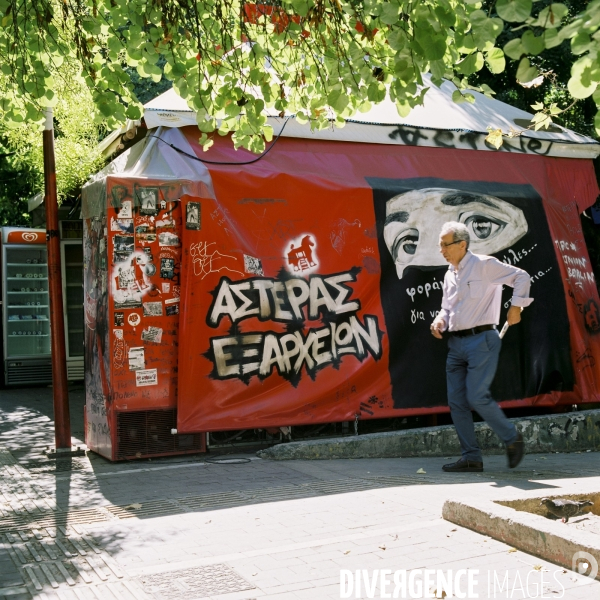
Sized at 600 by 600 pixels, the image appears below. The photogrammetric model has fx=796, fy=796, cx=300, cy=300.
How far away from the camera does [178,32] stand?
5750mm

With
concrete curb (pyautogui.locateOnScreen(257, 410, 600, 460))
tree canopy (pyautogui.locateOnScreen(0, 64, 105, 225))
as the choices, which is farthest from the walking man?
tree canopy (pyautogui.locateOnScreen(0, 64, 105, 225))

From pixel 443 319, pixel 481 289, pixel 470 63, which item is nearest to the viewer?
pixel 470 63

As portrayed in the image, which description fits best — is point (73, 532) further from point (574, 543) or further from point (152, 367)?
point (574, 543)

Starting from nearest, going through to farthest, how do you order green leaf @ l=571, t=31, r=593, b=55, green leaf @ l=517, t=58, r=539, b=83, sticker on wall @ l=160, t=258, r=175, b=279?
green leaf @ l=571, t=31, r=593, b=55
green leaf @ l=517, t=58, r=539, b=83
sticker on wall @ l=160, t=258, r=175, b=279

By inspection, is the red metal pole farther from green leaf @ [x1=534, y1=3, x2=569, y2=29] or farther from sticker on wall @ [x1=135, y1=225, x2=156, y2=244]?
green leaf @ [x1=534, y1=3, x2=569, y2=29]

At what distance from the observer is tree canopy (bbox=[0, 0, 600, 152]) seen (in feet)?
14.8

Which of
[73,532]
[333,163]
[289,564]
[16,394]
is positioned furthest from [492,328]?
[16,394]

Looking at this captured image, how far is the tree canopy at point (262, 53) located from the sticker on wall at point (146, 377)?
2339 millimetres

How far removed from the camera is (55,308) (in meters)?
7.49

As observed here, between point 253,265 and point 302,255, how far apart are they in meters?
0.53

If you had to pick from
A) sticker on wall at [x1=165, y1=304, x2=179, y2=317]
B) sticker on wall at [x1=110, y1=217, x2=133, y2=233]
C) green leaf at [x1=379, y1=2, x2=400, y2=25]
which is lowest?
sticker on wall at [x1=165, y1=304, x2=179, y2=317]

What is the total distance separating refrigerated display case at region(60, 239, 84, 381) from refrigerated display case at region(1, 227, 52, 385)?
38 cm

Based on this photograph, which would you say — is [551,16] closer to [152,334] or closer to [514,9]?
[514,9]

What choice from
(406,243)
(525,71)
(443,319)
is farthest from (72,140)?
(525,71)
